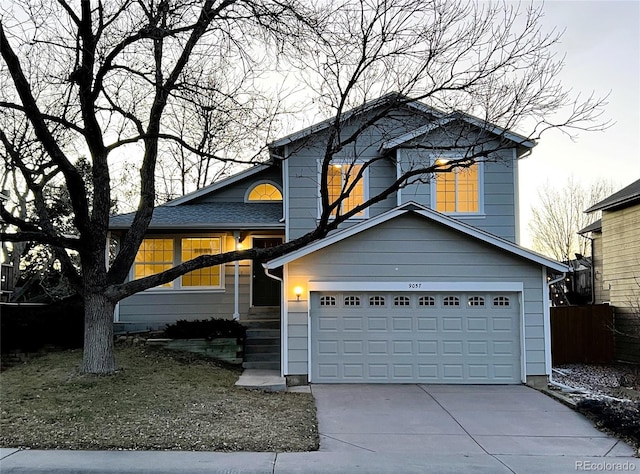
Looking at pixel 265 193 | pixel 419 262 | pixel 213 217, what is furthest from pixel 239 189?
pixel 419 262

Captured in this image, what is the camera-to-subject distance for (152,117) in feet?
35.2

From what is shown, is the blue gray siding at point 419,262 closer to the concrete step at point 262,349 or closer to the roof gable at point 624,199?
the concrete step at point 262,349

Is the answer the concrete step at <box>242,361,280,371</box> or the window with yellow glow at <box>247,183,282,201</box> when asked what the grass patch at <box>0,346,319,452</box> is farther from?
the window with yellow glow at <box>247,183,282,201</box>

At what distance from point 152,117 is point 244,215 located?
205 inches

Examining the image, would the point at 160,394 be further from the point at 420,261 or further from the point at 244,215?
the point at 244,215

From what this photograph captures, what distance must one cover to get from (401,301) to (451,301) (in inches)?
42.0

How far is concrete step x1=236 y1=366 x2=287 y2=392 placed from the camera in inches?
431

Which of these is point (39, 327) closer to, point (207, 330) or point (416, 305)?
point (207, 330)

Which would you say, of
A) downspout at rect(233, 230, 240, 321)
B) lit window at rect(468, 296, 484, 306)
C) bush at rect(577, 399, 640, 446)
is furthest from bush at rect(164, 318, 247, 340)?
bush at rect(577, 399, 640, 446)

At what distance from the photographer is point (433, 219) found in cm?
1218

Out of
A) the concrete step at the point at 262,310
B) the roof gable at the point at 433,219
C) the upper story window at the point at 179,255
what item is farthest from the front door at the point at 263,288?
the roof gable at the point at 433,219

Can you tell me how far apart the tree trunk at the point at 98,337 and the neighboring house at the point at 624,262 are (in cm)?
1330

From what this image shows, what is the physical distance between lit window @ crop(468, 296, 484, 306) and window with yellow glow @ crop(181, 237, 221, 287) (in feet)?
22.7

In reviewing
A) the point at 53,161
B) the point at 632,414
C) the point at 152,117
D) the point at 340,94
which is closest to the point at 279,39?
the point at 340,94
